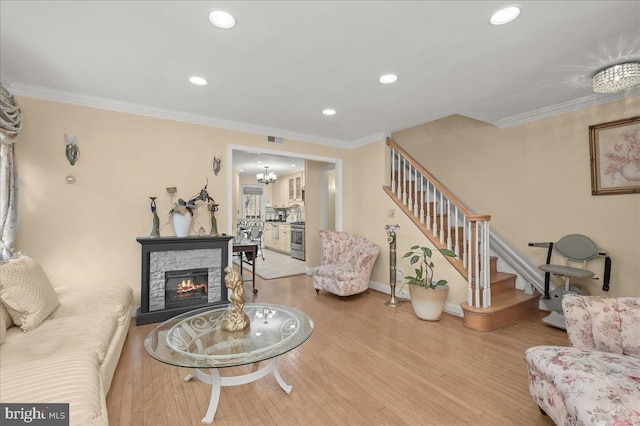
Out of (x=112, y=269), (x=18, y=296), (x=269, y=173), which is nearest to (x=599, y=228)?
(x=18, y=296)

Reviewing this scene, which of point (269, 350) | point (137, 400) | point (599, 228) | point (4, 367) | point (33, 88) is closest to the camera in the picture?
point (4, 367)

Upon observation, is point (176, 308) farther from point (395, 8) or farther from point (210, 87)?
point (395, 8)

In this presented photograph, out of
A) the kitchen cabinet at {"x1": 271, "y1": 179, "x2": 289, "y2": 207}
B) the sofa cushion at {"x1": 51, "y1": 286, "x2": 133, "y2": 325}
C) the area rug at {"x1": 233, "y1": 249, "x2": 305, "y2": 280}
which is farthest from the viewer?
the kitchen cabinet at {"x1": 271, "y1": 179, "x2": 289, "y2": 207}

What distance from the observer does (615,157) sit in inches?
121

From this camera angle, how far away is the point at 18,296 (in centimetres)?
188

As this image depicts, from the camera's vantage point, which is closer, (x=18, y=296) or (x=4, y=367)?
(x=4, y=367)

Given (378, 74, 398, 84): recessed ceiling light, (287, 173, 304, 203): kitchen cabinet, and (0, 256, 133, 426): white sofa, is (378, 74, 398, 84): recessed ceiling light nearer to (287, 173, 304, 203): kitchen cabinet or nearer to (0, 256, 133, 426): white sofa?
(0, 256, 133, 426): white sofa

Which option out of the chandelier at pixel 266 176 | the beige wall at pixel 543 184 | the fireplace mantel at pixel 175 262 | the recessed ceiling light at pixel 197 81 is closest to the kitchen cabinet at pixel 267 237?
the chandelier at pixel 266 176

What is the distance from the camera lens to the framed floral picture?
294 cm

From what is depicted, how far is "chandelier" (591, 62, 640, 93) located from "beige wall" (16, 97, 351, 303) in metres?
4.42

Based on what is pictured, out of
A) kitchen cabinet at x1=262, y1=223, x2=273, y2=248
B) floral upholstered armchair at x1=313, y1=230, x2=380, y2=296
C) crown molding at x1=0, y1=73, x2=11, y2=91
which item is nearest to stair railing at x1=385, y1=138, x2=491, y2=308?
floral upholstered armchair at x1=313, y1=230, x2=380, y2=296

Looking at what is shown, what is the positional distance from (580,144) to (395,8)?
318 centimetres

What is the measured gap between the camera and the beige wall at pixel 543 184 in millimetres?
3041

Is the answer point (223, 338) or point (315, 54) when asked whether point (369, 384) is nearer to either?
point (223, 338)
